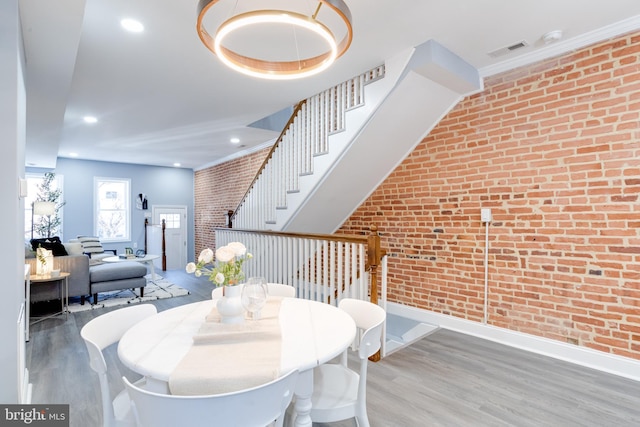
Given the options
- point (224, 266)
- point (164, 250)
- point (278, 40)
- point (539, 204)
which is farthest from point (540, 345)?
point (164, 250)

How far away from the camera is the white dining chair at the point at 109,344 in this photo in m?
1.39

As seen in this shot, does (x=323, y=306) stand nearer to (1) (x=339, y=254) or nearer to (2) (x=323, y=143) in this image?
(1) (x=339, y=254)

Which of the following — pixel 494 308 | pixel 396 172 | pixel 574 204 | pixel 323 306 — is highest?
pixel 396 172

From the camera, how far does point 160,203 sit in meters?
8.75

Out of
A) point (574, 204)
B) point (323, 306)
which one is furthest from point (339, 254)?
point (574, 204)

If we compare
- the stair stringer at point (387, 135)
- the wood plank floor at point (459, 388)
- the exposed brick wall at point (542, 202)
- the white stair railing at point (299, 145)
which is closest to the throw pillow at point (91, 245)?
the white stair railing at point (299, 145)

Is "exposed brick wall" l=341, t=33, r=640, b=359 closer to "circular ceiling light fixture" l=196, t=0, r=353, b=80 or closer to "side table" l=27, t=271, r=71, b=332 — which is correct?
"circular ceiling light fixture" l=196, t=0, r=353, b=80

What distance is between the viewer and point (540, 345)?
301 cm

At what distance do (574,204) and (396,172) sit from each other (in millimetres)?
1890

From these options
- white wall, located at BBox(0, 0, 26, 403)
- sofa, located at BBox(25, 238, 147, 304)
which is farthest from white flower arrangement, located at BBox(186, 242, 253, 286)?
sofa, located at BBox(25, 238, 147, 304)

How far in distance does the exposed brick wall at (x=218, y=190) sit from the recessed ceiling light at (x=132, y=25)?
3845 mm

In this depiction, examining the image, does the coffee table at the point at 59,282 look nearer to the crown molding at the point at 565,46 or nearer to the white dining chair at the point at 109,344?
the white dining chair at the point at 109,344

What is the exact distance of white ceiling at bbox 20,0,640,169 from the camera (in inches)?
90.6

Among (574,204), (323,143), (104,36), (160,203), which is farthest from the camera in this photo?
(160,203)
